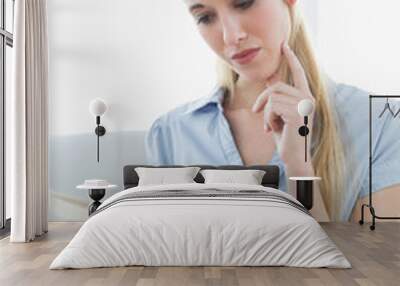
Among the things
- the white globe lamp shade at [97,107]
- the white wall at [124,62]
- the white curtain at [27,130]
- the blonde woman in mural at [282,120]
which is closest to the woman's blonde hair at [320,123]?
the blonde woman in mural at [282,120]

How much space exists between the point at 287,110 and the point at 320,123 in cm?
45

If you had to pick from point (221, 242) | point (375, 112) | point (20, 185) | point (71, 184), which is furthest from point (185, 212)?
point (375, 112)

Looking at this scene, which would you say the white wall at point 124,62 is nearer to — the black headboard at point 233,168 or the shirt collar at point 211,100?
the shirt collar at point 211,100

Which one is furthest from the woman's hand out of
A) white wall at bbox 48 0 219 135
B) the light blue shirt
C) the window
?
the window

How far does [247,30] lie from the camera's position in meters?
7.60

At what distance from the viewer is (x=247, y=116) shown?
7680 mm

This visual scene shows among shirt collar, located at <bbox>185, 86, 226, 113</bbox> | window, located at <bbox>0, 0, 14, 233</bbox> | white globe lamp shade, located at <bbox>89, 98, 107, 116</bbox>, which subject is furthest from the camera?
shirt collar, located at <bbox>185, 86, 226, 113</bbox>

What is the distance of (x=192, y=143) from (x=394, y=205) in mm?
2653

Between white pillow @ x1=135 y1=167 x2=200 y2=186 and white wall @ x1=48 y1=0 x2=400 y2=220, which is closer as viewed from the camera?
white pillow @ x1=135 y1=167 x2=200 y2=186

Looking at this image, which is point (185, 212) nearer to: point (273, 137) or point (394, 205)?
point (273, 137)

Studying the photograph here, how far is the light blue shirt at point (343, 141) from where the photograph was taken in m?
7.65

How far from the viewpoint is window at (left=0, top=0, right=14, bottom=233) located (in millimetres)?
6855

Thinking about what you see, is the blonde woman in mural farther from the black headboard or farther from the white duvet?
the white duvet

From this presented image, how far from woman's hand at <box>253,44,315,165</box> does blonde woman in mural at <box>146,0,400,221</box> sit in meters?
0.01
